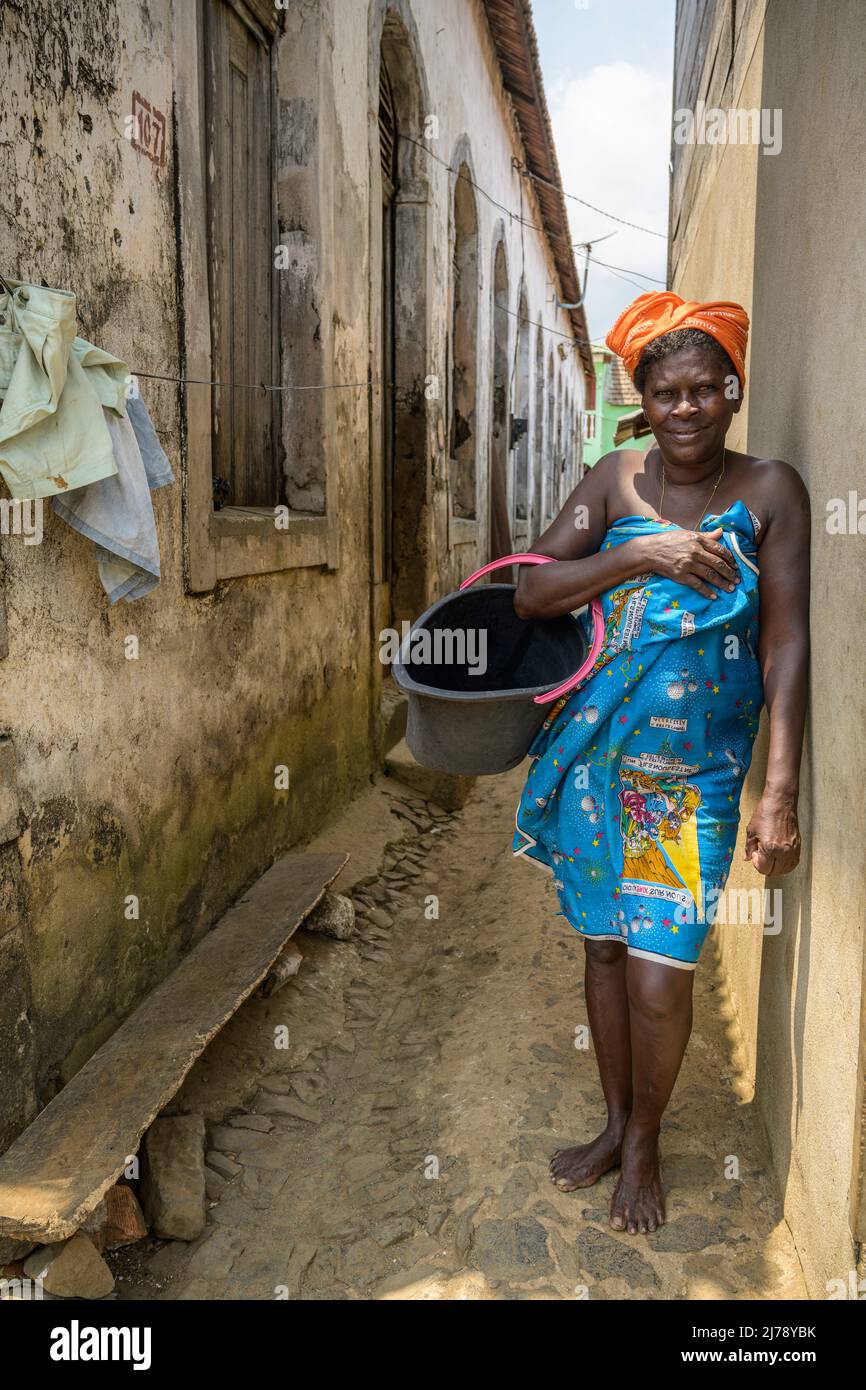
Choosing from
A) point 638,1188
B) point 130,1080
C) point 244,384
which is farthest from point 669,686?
point 244,384

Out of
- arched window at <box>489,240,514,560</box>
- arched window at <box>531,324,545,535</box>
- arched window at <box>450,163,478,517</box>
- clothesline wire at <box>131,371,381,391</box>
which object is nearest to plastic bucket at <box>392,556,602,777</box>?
clothesline wire at <box>131,371,381,391</box>

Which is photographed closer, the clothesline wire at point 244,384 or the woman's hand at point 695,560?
the woman's hand at point 695,560

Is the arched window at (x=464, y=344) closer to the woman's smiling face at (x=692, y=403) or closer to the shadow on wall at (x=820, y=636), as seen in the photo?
the shadow on wall at (x=820, y=636)

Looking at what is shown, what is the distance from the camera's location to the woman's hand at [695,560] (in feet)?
7.11

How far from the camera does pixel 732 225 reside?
371 cm

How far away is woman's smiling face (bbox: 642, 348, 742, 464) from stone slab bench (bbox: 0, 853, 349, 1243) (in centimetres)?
190

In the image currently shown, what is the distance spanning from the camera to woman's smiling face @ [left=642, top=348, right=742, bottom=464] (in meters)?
2.25

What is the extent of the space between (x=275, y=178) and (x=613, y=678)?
11.2 ft

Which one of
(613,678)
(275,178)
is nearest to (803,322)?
(613,678)

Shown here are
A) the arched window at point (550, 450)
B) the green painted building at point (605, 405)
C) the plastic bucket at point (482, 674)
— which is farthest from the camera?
the green painted building at point (605, 405)

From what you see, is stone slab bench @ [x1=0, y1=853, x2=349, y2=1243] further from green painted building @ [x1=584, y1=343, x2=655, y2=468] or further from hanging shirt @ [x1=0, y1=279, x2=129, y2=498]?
green painted building @ [x1=584, y1=343, x2=655, y2=468]

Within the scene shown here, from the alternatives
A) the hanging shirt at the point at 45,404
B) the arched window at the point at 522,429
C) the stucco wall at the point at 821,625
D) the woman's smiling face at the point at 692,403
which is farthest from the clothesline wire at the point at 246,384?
the arched window at the point at 522,429

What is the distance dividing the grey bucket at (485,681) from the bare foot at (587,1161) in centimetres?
96

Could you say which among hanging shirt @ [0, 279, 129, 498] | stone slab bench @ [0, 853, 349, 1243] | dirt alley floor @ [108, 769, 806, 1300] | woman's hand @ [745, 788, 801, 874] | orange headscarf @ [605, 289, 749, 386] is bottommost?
dirt alley floor @ [108, 769, 806, 1300]
